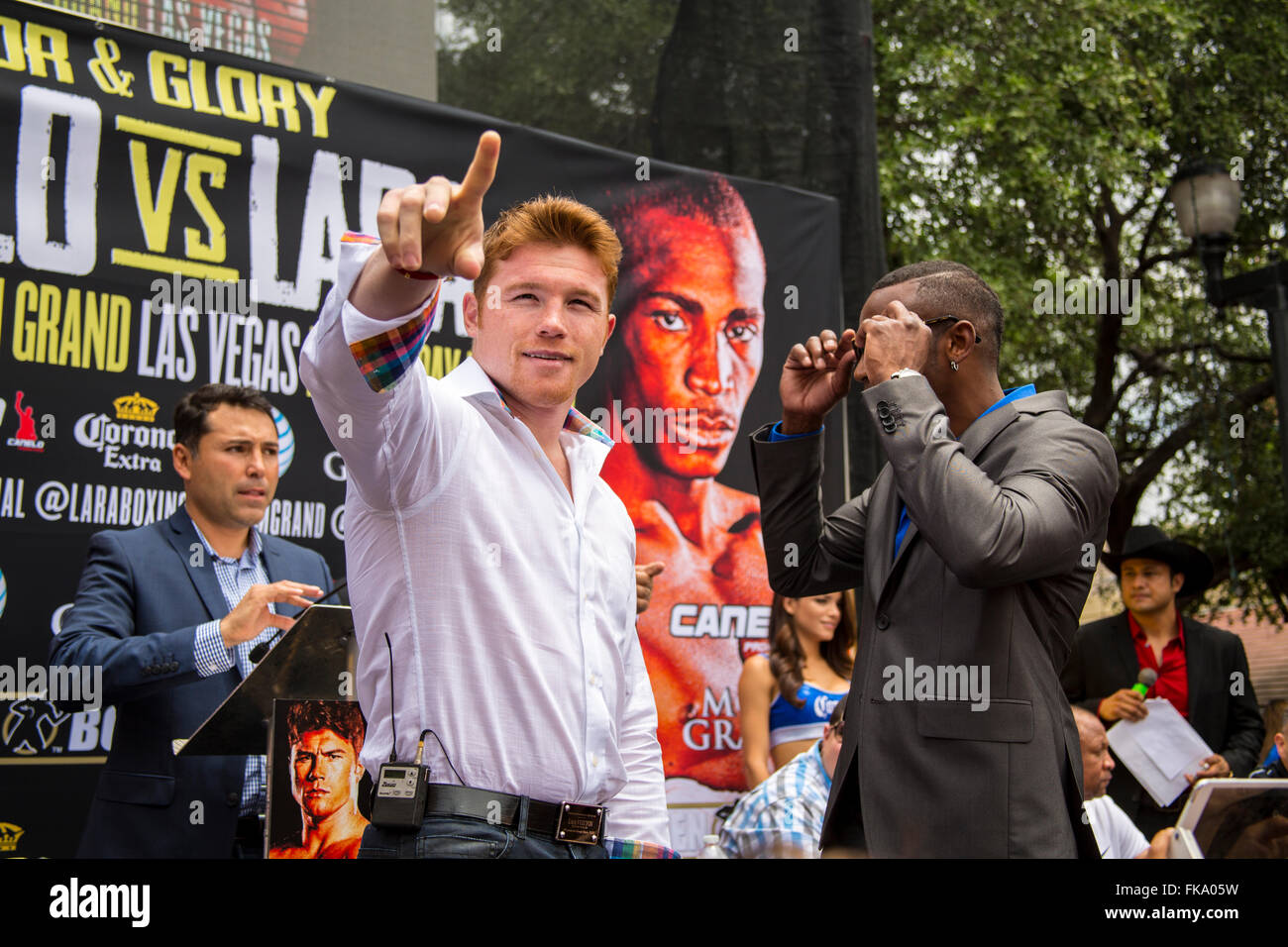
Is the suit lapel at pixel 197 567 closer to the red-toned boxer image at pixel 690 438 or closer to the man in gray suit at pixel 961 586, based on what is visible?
the red-toned boxer image at pixel 690 438

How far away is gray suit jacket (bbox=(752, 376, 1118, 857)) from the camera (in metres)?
2.12

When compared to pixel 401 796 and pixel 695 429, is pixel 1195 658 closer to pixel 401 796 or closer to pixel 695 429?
pixel 695 429

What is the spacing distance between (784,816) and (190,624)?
2.00 metres

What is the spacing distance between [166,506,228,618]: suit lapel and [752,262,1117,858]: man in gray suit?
2323 millimetres

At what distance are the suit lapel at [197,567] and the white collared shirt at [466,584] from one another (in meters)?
2.08

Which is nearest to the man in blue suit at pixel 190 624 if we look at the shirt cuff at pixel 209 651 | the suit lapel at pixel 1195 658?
the shirt cuff at pixel 209 651

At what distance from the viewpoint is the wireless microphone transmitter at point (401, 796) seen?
187cm

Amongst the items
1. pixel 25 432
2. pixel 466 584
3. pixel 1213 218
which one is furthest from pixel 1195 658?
pixel 25 432

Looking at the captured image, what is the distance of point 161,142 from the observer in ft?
13.8

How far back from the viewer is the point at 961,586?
7.44ft

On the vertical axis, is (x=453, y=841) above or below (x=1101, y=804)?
above

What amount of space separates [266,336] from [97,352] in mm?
586

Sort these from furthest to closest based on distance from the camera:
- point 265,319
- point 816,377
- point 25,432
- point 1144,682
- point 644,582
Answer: point 1144,682 < point 265,319 < point 25,432 < point 644,582 < point 816,377
